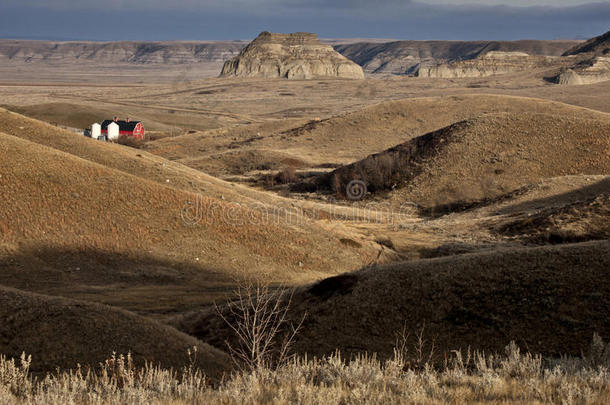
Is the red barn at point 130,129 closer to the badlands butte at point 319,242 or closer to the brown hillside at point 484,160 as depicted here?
the badlands butte at point 319,242

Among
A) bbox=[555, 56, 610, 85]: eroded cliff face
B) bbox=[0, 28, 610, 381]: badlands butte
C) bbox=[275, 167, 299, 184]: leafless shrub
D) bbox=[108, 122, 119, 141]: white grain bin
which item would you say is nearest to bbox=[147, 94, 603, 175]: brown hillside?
bbox=[0, 28, 610, 381]: badlands butte

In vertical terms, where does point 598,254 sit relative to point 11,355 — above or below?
above

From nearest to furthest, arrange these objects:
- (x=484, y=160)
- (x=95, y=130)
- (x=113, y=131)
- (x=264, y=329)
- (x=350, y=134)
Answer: (x=264, y=329), (x=484, y=160), (x=350, y=134), (x=95, y=130), (x=113, y=131)

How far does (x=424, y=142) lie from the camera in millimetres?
59219

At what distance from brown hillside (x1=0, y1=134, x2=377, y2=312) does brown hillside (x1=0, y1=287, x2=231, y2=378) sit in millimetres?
7805

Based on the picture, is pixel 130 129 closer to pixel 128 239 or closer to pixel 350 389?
pixel 128 239

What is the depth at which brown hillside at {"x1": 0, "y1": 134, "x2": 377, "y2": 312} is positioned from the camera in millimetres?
24469

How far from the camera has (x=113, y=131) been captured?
86.1 meters

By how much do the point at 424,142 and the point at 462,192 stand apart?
12228 millimetres

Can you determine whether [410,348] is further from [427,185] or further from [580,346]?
[427,185]

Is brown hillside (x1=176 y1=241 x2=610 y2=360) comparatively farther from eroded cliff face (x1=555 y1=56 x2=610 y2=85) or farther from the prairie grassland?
eroded cliff face (x1=555 y1=56 x2=610 y2=85)

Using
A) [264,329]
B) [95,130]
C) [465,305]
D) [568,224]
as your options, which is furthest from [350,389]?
[95,130]

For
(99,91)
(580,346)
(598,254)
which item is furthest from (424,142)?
(99,91)

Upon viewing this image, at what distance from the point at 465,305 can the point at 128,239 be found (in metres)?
18.2
